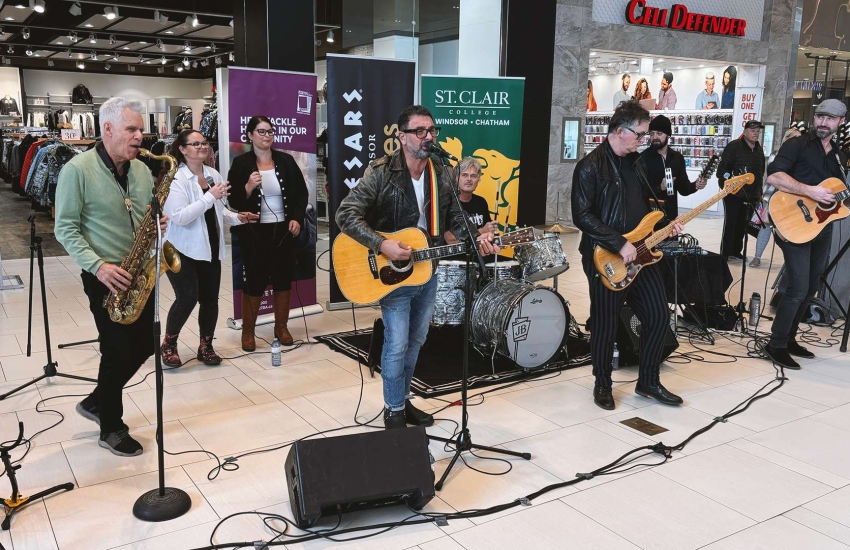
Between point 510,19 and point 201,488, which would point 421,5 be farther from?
point 201,488

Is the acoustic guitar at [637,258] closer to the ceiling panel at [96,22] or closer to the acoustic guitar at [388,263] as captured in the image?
the acoustic guitar at [388,263]

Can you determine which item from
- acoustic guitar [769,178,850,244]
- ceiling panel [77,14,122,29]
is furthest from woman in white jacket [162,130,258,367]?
ceiling panel [77,14,122,29]

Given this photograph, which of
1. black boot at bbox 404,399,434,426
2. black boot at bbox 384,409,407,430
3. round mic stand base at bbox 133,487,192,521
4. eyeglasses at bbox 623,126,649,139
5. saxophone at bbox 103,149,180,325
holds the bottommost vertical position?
round mic stand base at bbox 133,487,192,521

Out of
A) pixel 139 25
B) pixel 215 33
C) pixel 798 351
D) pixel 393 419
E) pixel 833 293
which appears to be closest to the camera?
pixel 393 419

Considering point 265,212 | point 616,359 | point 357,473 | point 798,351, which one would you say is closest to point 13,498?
point 357,473

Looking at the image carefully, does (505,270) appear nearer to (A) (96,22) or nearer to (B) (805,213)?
(B) (805,213)

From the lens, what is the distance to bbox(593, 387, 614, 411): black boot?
4.28 m

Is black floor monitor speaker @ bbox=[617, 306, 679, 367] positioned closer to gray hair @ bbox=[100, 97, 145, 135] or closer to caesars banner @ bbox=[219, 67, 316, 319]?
caesars banner @ bbox=[219, 67, 316, 319]

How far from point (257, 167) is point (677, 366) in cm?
349

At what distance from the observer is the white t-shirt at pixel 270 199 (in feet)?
17.1

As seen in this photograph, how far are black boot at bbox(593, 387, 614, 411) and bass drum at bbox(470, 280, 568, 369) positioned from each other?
1.94 ft

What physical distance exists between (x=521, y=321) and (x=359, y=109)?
256 centimetres

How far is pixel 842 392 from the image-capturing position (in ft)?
15.3

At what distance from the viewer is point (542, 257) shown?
5098 mm
